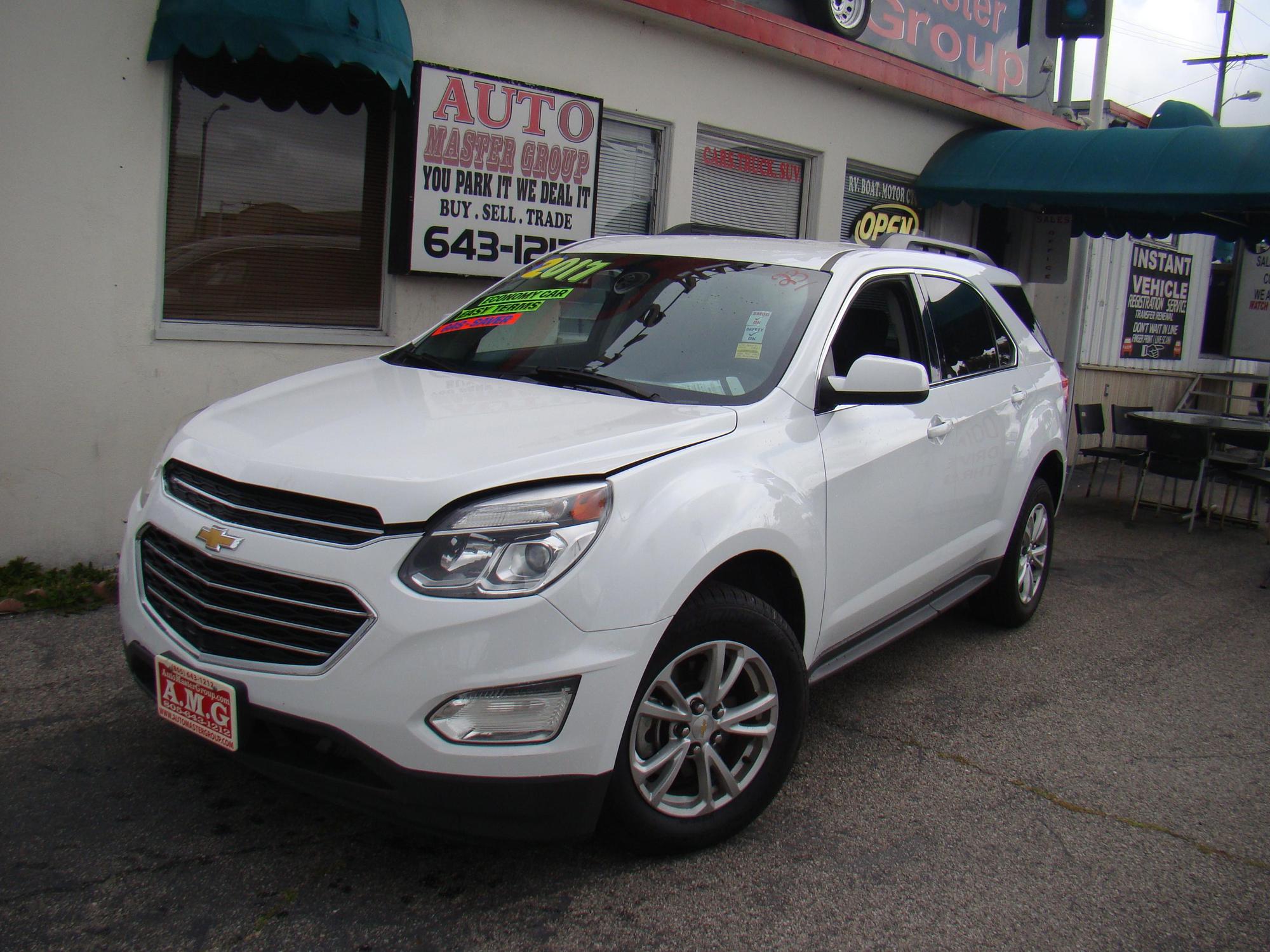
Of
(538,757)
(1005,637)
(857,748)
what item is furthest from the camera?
(1005,637)

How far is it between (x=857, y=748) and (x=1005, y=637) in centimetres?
191

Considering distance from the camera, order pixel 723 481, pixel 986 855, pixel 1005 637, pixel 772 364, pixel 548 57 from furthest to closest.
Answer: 1. pixel 548 57
2. pixel 1005 637
3. pixel 772 364
4. pixel 986 855
5. pixel 723 481

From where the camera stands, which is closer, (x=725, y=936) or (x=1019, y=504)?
(x=725, y=936)

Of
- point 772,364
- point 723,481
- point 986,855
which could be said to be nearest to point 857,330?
point 772,364

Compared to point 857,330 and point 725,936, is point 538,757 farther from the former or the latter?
point 857,330

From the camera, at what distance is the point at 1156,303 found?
15227mm

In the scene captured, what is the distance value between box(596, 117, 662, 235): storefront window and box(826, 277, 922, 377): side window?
4010 mm

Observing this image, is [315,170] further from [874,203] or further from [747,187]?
[874,203]

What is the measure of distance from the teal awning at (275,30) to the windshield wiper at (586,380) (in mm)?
2831

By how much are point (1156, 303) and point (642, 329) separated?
1363 cm

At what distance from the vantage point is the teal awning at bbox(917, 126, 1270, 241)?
905 cm

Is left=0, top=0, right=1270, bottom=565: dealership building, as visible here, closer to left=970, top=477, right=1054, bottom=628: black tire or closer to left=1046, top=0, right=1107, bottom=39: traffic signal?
left=1046, top=0, right=1107, bottom=39: traffic signal

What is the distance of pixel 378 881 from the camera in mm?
2941

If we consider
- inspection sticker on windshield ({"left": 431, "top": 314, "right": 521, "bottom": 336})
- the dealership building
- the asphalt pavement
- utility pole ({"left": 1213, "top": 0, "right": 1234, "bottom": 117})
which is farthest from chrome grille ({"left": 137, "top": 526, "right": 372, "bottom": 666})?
utility pole ({"left": 1213, "top": 0, "right": 1234, "bottom": 117})
